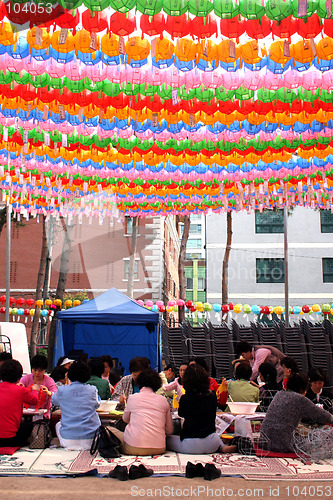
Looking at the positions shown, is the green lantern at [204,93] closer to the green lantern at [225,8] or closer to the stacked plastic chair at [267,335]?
the green lantern at [225,8]

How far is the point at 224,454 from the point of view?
5.87 m

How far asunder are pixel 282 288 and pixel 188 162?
24087 millimetres

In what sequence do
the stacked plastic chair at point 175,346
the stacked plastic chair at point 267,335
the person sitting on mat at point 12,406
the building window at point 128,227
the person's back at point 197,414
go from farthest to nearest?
the building window at point 128,227, the stacked plastic chair at point 175,346, the stacked plastic chair at point 267,335, the person sitting on mat at point 12,406, the person's back at point 197,414

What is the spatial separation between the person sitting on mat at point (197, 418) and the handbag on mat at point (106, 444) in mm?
669

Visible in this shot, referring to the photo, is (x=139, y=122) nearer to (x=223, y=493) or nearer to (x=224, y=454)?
(x=224, y=454)

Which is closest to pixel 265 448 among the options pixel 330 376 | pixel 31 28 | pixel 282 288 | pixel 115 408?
pixel 115 408

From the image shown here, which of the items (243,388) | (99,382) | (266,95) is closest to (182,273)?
(99,382)

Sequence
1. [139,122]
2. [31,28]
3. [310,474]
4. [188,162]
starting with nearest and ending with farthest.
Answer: [310,474], [31,28], [139,122], [188,162]

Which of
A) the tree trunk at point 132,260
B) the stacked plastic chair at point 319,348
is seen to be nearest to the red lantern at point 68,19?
the stacked plastic chair at point 319,348

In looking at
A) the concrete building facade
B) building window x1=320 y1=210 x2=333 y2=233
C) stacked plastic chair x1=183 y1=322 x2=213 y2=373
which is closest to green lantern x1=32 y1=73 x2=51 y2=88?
stacked plastic chair x1=183 y1=322 x2=213 y2=373

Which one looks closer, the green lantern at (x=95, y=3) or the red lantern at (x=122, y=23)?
the green lantern at (x=95, y=3)

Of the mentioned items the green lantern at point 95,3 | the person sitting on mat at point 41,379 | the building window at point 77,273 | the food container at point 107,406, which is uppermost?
the green lantern at point 95,3

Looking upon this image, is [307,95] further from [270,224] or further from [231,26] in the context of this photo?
[270,224]

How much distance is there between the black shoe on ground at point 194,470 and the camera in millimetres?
4879
